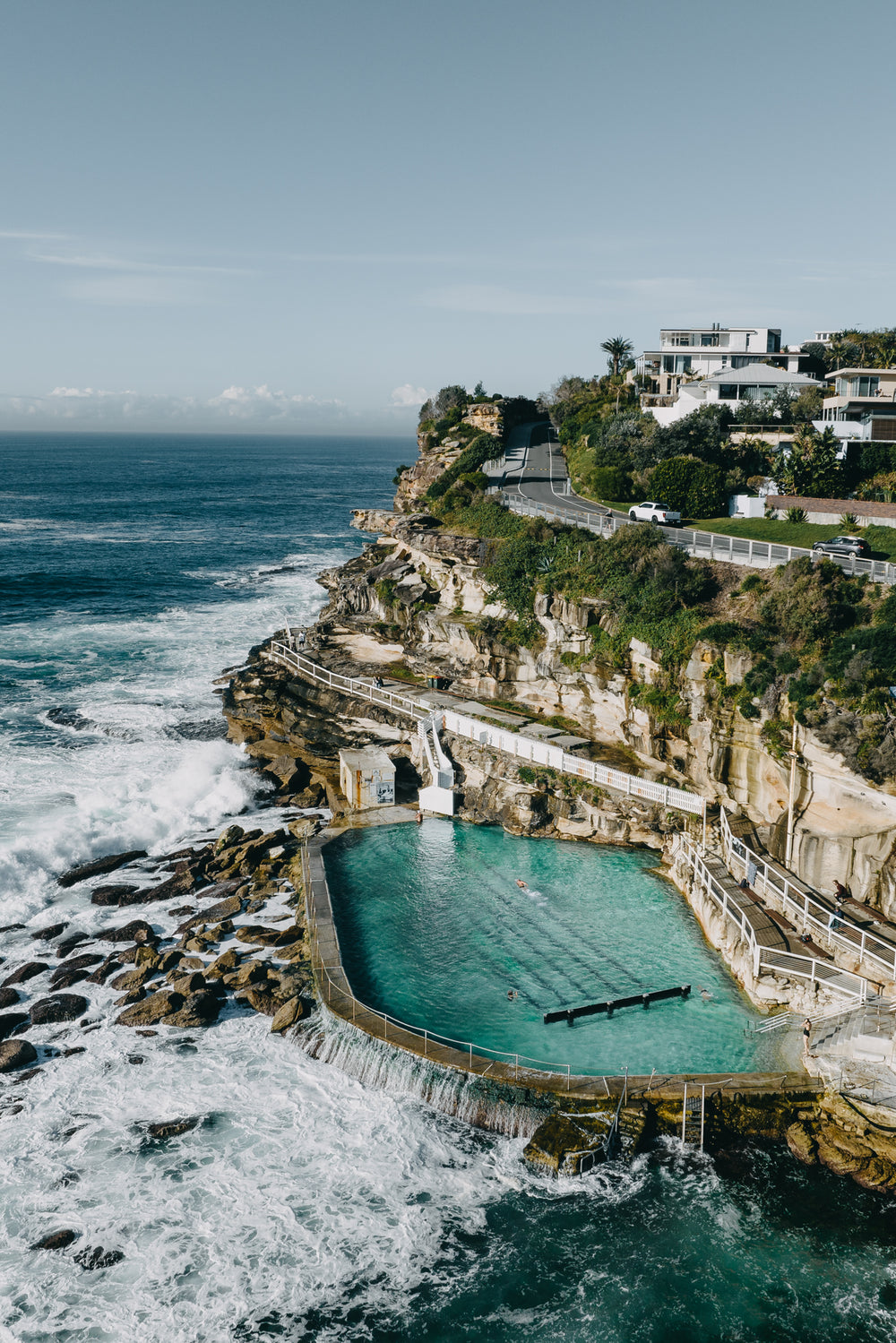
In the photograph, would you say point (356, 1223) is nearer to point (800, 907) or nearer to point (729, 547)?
point (800, 907)

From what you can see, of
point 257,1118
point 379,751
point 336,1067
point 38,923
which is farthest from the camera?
point 379,751

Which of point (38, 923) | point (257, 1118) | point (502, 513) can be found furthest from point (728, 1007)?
point (502, 513)

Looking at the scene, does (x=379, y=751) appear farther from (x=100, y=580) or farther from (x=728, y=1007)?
(x=100, y=580)

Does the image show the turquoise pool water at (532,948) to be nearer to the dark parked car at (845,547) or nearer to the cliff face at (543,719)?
the cliff face at (543,719)

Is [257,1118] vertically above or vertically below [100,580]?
below

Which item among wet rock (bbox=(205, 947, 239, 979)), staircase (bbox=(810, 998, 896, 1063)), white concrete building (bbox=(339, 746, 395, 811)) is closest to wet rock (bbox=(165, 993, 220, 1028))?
wet rock (bbox=(205, 947, 239, 979))
